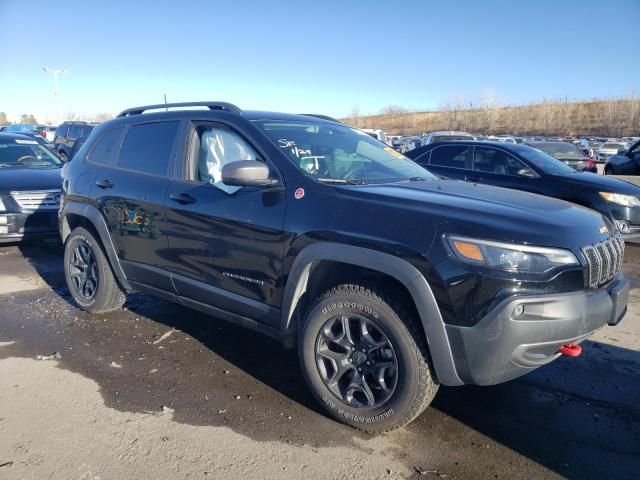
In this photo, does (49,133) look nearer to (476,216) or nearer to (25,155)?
(25,155)

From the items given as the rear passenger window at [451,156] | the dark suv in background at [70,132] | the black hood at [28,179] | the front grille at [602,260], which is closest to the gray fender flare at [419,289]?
the front grille at [602,260]

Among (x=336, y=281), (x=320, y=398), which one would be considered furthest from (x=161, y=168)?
(x=320, y=398)

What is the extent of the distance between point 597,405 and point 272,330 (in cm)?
212

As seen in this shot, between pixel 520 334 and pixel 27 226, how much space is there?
270 inches

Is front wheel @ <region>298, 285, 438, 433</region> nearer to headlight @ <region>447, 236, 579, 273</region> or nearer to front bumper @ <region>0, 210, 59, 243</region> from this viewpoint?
headlight @ <region>447, 236, 579, 273</region>

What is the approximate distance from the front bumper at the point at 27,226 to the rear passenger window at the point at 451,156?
6.09 metres

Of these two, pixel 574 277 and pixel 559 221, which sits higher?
pixel 559 221

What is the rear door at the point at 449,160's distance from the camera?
877 cm

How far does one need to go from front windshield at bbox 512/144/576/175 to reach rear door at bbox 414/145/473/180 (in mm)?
791

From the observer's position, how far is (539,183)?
7.92 metres

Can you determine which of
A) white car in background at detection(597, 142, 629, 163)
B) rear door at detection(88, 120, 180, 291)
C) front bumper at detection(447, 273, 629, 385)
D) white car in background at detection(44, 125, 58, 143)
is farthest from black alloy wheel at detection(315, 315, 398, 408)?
white car in background at detection(597, 142, 629, 163)

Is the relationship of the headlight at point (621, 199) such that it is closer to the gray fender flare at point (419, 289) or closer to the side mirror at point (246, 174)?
the gray fender flare at point (419, 289)

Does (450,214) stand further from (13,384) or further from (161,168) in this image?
(13,384)

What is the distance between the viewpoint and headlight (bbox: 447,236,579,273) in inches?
99.3
